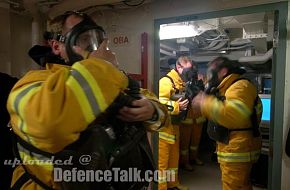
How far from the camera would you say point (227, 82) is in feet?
7.41

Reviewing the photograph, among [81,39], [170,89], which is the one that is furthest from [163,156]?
[81,39]

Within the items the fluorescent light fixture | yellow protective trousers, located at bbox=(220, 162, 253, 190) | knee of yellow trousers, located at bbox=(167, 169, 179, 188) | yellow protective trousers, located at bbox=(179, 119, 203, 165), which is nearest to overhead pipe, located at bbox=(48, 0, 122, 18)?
the fluorescent light fixture

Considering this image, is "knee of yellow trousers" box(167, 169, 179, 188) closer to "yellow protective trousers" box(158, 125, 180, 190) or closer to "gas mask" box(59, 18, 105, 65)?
"yellow protective trousers" box(158, 125, 180, 190)

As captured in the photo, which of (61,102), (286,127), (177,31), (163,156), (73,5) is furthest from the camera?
(163,156)

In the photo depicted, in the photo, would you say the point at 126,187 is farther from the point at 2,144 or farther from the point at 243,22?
the point at 243,22

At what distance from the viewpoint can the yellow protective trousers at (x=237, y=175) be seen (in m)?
2.14

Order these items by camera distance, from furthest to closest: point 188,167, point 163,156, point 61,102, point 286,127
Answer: point 188,167 → point 163,156 → point 286,127 → point 61,102

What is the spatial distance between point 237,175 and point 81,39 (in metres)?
1.76

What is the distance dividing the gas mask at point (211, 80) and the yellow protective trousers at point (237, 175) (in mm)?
699


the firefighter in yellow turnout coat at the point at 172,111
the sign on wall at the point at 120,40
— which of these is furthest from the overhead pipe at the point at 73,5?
the firefighter in yellow turnout coat at the point at 172,111

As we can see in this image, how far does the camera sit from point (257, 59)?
2.09 metres

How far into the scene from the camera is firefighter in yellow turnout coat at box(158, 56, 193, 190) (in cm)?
252

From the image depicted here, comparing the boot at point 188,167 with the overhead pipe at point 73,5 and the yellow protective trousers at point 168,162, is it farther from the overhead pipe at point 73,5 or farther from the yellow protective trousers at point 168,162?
the overhead pipe at point 73,5

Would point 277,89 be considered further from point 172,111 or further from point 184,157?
point 184,157
